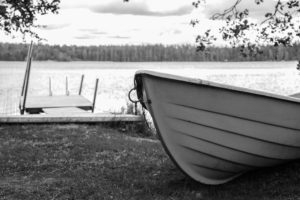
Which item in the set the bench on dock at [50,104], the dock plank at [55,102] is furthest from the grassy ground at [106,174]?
the dock plank at [55,102]

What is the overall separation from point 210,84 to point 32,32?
22.1 feet

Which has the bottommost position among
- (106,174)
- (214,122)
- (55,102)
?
(55,102)

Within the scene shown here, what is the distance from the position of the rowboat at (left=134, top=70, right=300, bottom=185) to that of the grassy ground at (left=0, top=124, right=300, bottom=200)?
39 centimetres

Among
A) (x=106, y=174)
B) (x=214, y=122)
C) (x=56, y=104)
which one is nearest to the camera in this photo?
(x=214, y=122)

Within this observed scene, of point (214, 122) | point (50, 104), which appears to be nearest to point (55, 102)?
point (50, 104)

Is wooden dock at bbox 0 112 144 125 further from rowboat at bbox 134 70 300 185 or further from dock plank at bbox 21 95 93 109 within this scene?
rowboat at bbox 134 70 300 185

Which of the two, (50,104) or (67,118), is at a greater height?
(67,118)

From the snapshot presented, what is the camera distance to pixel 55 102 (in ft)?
57.0

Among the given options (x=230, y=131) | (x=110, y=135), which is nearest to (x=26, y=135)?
(x=110, y=135)

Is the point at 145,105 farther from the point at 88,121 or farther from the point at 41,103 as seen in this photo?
the point at 41,103

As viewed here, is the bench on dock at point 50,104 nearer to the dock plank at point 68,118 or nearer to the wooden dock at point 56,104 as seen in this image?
the wooden dock at point 56,104

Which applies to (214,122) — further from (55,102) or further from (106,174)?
(55,102)

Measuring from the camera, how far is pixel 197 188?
625cm

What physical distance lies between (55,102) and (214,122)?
12377 millimetres
